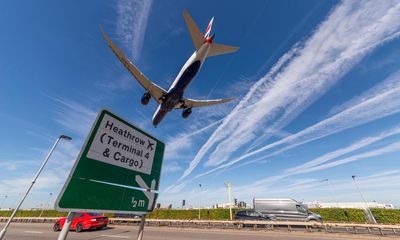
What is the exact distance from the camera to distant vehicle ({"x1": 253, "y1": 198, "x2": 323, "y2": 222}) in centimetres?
2062

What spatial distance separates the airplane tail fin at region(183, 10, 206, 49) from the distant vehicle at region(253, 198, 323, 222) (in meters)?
20.3

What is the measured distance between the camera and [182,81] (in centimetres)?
1842

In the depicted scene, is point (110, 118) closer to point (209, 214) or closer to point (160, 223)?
point (160, 223)

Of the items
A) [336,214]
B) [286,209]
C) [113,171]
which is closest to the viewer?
[113,171]

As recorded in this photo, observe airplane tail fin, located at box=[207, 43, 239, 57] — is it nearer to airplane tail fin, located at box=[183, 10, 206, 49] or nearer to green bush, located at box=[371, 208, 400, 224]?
airplane tail fin, located at box=[183, 10, 206, 49]

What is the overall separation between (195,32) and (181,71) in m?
3.83

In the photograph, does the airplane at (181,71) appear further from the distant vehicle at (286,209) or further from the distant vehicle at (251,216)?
the distant vehicle at (286,209)

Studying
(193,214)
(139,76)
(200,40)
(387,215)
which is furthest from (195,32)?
(387,215)

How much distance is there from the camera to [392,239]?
12.3m

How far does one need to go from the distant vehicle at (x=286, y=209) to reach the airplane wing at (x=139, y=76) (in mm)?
18351

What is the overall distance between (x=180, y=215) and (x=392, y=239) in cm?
2832

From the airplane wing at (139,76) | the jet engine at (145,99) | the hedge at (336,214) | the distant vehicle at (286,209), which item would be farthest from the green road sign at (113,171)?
the distant vehicle at (286,209)

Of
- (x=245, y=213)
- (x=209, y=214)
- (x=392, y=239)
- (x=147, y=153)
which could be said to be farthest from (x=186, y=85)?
(x=209, y=214)

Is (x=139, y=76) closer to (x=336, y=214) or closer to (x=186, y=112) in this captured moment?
(x=186, y=112)
